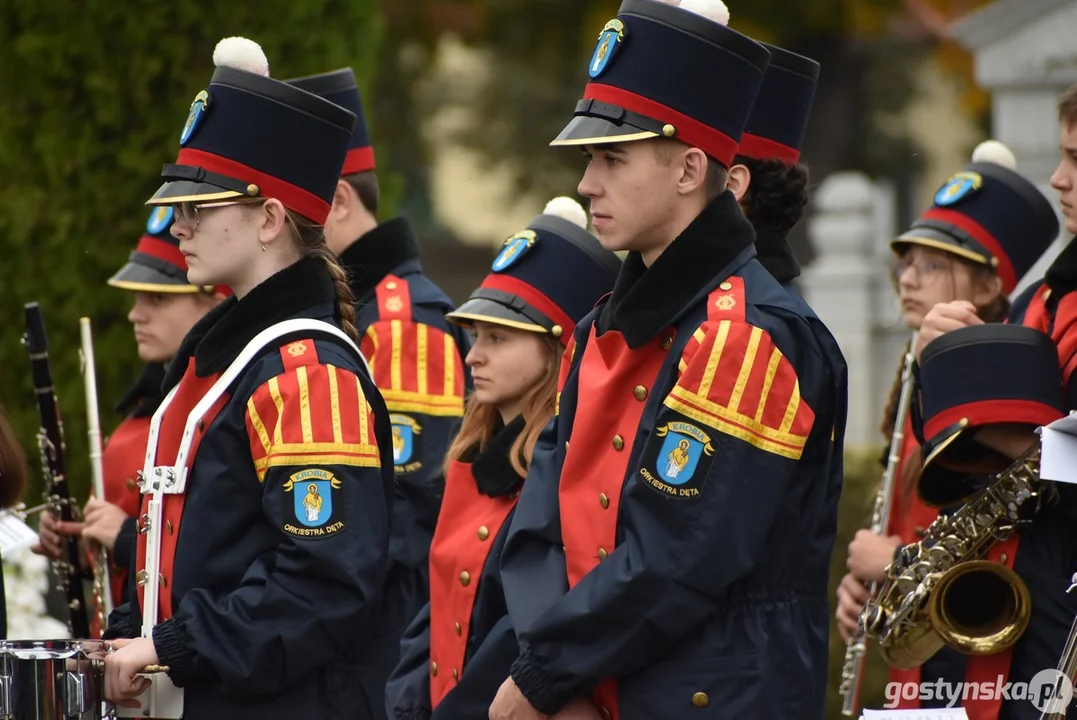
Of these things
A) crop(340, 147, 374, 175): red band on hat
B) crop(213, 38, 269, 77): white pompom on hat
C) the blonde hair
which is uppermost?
crop(340, 147, 374, 175): red band on hat

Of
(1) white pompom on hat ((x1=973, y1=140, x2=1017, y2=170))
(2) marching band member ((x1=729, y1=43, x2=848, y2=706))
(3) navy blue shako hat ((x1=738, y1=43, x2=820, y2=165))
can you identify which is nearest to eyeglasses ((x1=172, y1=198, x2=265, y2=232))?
(2) marching band member ((x1=729, y1=43, x2=848, y2=706))

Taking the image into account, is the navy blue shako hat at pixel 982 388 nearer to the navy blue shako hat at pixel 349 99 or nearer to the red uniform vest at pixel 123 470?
the navy blue shako hat at pixel 349 99

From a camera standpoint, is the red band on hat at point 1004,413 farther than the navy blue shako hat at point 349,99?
No

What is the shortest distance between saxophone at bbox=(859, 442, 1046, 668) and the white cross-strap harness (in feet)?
5.52

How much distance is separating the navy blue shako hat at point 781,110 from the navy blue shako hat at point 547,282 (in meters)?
0.58

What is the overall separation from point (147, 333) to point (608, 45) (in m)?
2.84

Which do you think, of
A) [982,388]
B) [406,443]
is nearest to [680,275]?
[982,388]

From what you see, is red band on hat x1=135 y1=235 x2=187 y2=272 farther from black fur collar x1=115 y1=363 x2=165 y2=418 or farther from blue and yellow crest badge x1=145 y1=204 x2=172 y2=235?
black fur collar x1=115 y1=363 x2=165 y2=418

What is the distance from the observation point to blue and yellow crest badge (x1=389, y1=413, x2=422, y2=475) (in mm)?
6105

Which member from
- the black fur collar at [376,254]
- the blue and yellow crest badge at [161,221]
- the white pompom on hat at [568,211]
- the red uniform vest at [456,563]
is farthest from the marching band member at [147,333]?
the red uniform vest at [456,563]

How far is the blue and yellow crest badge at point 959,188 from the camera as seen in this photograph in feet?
20.6

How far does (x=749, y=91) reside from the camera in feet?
14.4

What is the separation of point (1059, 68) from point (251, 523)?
7.74 metres

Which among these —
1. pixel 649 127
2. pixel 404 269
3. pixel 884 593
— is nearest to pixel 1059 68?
pixel 404 269
